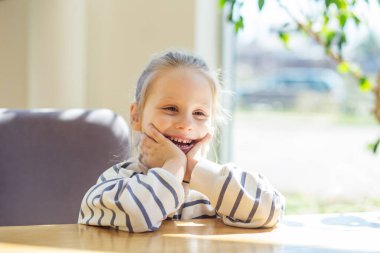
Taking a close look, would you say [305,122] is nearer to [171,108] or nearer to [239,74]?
[239,74]

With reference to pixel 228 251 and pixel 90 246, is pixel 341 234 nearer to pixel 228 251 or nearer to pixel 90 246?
pixel 228 251

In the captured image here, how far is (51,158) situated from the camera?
1.97 meters

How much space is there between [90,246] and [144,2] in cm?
184

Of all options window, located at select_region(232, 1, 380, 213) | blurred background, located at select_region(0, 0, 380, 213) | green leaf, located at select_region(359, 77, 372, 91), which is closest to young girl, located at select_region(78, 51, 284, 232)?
green leaf, located at select_region(359, 77, 372, 91)

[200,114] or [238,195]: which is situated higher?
[200,114]

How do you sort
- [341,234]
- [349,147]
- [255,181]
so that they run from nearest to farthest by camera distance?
1. [341,234]
2. [255,181]
3. [349,147]

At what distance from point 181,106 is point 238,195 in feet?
0.75

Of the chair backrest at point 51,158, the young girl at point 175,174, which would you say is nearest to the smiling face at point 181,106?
the young girl at point 175,174

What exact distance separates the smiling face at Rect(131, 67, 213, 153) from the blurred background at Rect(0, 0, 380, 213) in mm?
1151

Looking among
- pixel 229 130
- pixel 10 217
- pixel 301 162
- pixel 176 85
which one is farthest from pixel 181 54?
pixel 301 162

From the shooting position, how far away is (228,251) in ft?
3.58

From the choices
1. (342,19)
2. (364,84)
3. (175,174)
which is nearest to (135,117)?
(175,174)

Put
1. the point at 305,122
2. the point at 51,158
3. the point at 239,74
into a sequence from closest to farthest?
the point at 51,158 < the point at 239,74 < the point at 305,122

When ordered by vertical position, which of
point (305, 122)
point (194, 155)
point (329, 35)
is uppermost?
point (329, 35)
